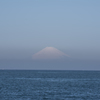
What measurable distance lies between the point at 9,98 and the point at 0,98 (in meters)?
1.33

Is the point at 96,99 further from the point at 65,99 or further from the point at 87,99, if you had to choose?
the point at 65,99

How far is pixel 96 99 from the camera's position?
4134 centimetres

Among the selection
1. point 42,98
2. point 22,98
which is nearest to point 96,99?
point 42,98

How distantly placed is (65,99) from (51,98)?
7.74 ft

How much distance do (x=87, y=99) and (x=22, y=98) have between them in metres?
9.68

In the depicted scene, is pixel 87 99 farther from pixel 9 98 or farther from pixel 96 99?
pixel 9 98

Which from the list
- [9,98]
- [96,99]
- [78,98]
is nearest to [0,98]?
[9,98]

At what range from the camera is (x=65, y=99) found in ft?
133

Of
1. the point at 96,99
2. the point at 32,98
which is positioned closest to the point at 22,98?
the point at 32,98

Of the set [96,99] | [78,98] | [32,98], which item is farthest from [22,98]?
[96,99]

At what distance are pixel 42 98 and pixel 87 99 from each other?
6.70 m

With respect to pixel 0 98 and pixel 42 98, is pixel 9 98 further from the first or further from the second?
pixel 42 98

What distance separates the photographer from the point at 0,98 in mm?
41312

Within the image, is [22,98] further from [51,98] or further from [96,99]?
[96,99]
